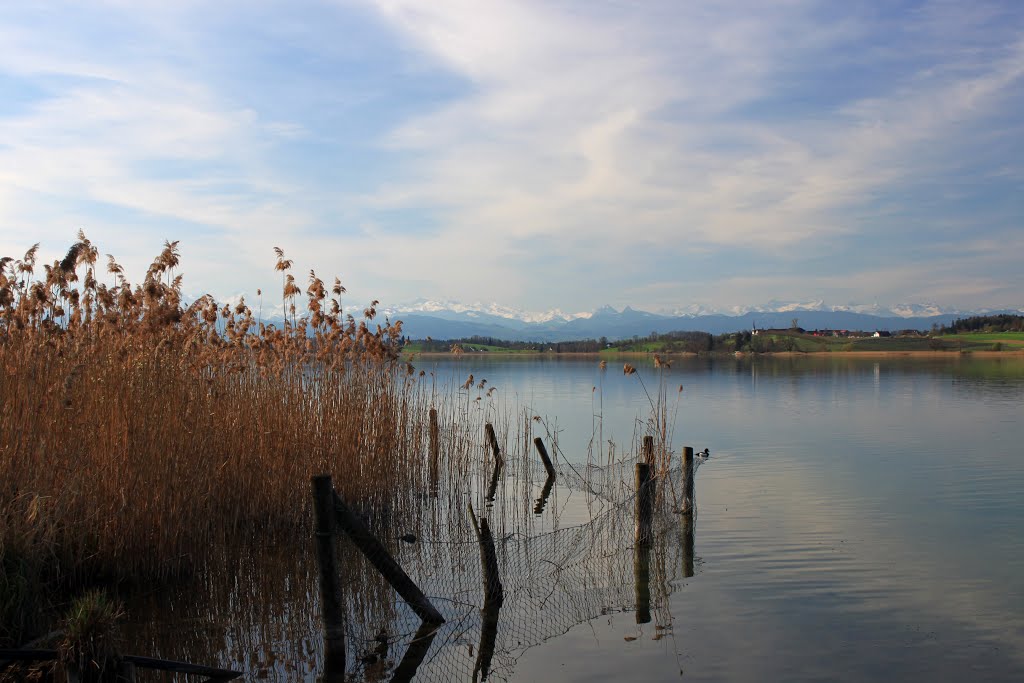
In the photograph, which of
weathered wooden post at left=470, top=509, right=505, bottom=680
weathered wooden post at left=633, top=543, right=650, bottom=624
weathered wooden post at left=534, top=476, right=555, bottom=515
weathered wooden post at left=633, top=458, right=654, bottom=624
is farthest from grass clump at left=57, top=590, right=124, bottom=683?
weathered wooden post at left=534, top=476, right=555, bottom=515

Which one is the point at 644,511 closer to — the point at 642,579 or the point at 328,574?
the point at 642,579

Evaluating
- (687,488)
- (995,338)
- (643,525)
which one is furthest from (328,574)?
(995,338)

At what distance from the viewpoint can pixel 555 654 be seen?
7684 millimetres

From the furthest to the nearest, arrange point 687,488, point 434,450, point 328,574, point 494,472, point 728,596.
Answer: point 494,472 < point 434,450 < point 687,488 < point 728,596 < point 328,574

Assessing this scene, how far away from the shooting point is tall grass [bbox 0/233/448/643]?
294 inches

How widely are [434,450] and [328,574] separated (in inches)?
401

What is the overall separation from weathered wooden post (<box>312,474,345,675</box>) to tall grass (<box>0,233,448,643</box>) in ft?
7.18

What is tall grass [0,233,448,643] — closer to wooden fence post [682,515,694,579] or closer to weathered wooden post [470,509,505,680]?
weathered wooden post [470,509,505,680]

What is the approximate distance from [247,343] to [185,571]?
4.68 m

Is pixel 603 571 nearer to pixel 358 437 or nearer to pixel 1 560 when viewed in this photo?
pixel 358 437

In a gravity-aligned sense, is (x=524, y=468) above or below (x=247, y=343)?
below

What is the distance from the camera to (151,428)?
8.18m

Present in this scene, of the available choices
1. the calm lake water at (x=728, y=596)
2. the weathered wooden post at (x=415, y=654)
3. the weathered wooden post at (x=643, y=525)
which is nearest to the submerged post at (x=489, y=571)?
the calm lake water at (x=728, y=596)

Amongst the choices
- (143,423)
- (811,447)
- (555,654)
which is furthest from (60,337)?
(811,447)
